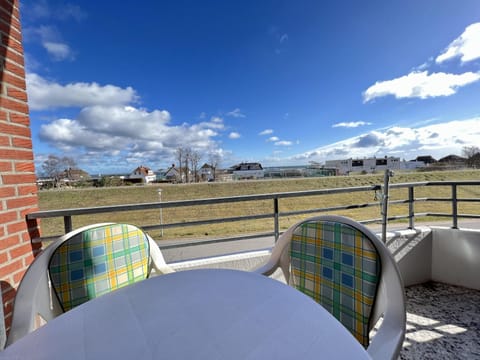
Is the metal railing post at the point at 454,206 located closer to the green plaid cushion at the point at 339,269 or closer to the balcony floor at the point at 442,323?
the balcony floor at the point at 442,323

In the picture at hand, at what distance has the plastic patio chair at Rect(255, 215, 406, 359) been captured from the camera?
2.60ft

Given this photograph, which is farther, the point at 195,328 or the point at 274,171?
the point at 274,171

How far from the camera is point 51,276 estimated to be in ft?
3.31

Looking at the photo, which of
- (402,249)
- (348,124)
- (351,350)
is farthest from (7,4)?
(348,124)

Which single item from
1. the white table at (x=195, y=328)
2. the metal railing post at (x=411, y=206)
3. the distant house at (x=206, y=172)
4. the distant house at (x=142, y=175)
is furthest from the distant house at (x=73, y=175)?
the metal railing post at (x=411, y=206)

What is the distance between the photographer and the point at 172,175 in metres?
5.87

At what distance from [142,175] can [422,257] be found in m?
5.71

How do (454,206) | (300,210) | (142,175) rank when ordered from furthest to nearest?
1. (142,175)
2. (454,206)
3. (300,210)

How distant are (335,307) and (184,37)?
522cm

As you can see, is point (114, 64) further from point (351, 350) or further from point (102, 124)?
point (351, 350)

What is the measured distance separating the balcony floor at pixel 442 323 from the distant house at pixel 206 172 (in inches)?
198

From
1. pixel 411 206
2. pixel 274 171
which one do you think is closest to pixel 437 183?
pixel 411 206

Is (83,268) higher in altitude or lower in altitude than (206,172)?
lower

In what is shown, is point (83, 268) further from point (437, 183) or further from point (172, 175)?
point (172, 175)
